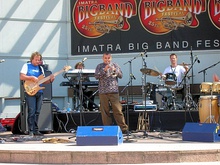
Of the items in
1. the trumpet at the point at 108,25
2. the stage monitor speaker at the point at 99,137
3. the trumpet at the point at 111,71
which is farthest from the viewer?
the trumpet at the point at 108,25

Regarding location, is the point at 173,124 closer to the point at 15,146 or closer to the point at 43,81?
the point at 43,81

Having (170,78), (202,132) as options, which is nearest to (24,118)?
(170,78)

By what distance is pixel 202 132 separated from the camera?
8.12 meters

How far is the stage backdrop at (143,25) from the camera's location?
44.4 ft

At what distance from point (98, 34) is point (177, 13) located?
7.43ft

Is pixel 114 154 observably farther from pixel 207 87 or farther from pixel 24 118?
pixel 24 118

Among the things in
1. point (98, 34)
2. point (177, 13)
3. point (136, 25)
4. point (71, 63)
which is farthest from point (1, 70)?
point (177, 13)

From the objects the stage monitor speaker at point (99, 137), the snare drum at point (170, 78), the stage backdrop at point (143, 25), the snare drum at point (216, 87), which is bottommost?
the stage monitor speaker at point (99, 137)

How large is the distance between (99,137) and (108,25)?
672 centimetres

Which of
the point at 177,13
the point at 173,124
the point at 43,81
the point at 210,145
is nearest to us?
the point at 210,145

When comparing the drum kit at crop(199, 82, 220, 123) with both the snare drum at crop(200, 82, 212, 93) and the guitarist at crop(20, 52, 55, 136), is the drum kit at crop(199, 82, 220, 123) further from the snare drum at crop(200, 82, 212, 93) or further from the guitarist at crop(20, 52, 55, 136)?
the guitarist at crop(20, 52, 55, 136)

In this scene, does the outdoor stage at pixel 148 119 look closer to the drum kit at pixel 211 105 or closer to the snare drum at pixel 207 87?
the drum kit at pixel 211 105

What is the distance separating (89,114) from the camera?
10688mm

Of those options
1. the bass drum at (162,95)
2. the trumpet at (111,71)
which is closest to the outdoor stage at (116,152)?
the trumpet at (111,71)
